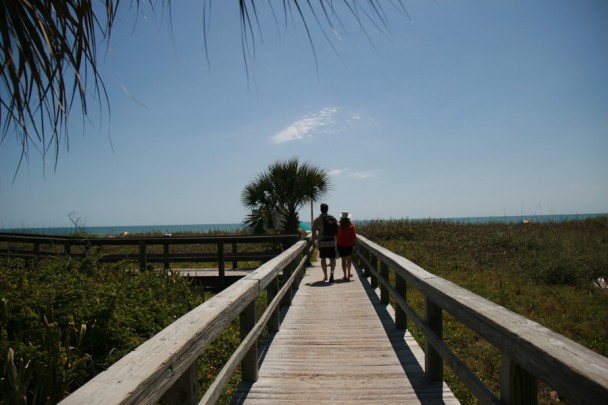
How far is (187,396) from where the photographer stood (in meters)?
2.03

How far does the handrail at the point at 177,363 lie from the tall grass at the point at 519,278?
2.39 metres

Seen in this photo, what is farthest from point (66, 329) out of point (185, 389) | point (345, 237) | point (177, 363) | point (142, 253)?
point (345, 237)

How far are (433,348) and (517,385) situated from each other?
1516mm

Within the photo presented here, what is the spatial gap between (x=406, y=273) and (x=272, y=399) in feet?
6.01

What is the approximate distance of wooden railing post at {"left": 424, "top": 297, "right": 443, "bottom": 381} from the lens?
334 centimetres

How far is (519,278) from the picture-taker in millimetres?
10297

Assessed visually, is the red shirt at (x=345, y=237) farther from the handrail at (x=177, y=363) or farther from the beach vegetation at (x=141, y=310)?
the handrail at (x=177, y=363)

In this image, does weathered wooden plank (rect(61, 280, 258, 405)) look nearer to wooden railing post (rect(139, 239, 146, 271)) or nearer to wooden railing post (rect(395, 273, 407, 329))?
wooden railing post (rect(395, 273, 407, 329))

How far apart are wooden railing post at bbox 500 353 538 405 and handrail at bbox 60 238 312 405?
160cm

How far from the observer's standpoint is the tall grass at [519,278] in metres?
5.74

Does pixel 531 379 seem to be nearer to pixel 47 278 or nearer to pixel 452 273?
pixel 47 278

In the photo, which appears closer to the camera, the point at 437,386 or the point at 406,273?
the point at 437,386

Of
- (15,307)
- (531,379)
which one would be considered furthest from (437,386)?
(15,307)

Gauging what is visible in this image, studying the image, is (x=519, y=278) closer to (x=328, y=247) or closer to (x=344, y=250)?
(x=344, y=250)
